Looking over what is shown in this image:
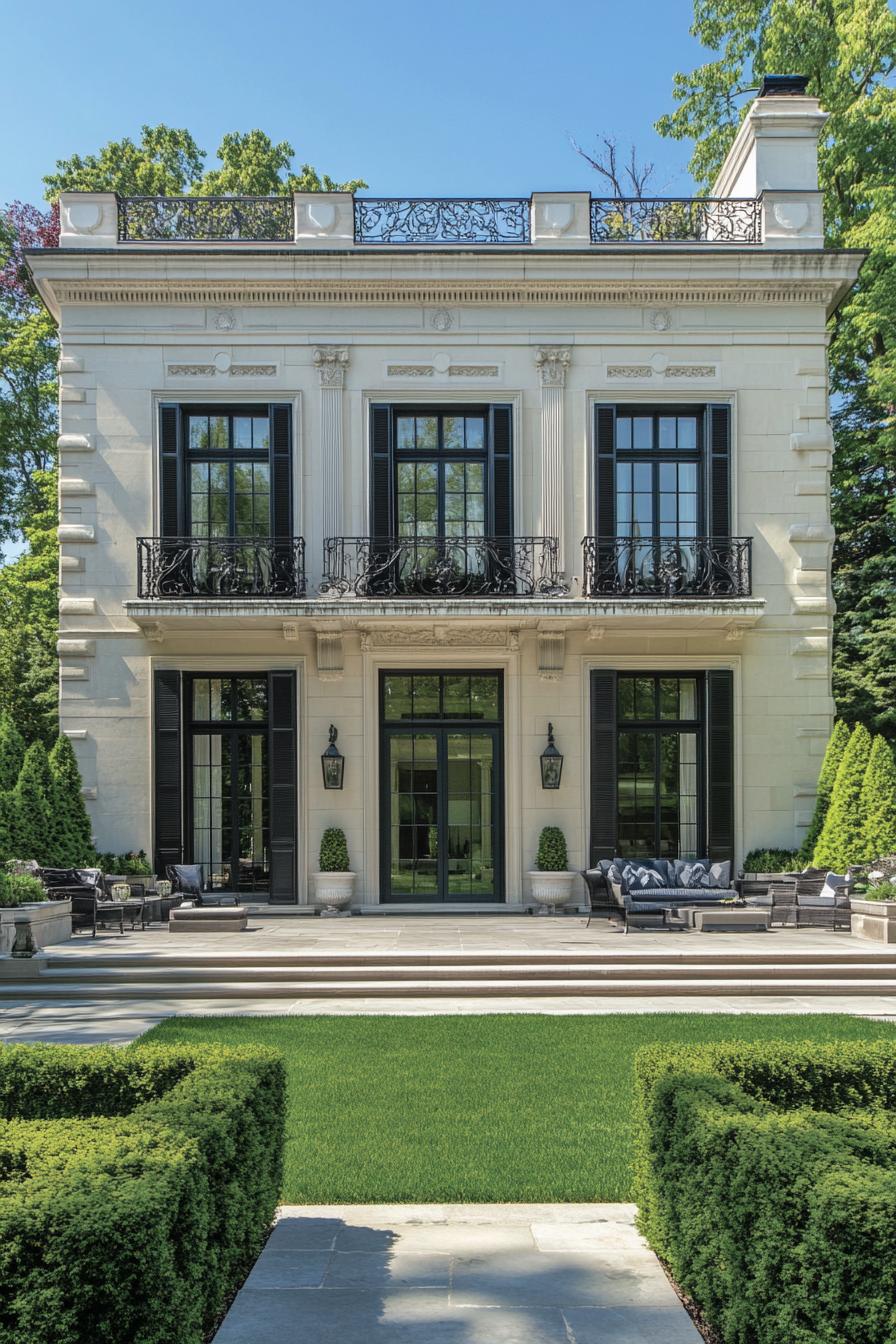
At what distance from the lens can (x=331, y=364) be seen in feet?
57.7

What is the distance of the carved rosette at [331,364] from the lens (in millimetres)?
17562

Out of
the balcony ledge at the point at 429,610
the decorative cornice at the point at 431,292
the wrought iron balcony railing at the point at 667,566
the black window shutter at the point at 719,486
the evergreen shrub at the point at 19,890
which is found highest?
the decorative cornice at the point at 431,292

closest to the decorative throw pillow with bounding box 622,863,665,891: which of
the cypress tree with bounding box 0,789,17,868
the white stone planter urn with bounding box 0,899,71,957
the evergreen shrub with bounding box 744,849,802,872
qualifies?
the evergreen shrub with bounding box 744,849,802,872

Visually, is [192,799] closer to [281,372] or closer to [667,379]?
[281,372]

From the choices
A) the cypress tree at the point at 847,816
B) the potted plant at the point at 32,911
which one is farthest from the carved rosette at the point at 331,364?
the cypress tree at the point at 847,816

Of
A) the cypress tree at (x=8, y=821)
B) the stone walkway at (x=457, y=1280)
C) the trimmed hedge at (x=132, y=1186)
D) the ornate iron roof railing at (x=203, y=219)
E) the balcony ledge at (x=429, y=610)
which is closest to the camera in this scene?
the trimmed hedge at (x=132, y=1186)

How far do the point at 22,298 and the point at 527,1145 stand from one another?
26862 millimetres

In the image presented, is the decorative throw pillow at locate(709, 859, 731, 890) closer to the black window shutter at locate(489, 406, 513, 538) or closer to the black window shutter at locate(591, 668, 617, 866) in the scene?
the black window shutter at locate(591, 668, 617, 866)

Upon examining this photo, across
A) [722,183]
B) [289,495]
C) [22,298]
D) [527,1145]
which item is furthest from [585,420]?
[22,298]

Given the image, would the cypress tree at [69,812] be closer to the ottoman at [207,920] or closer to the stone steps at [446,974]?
the ottoman at [207,920]

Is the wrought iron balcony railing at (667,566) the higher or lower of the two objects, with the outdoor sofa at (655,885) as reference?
higher

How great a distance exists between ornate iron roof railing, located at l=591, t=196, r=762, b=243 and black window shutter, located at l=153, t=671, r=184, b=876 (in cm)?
984

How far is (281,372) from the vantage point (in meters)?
17.6

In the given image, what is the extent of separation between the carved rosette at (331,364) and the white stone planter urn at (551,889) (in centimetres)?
803
